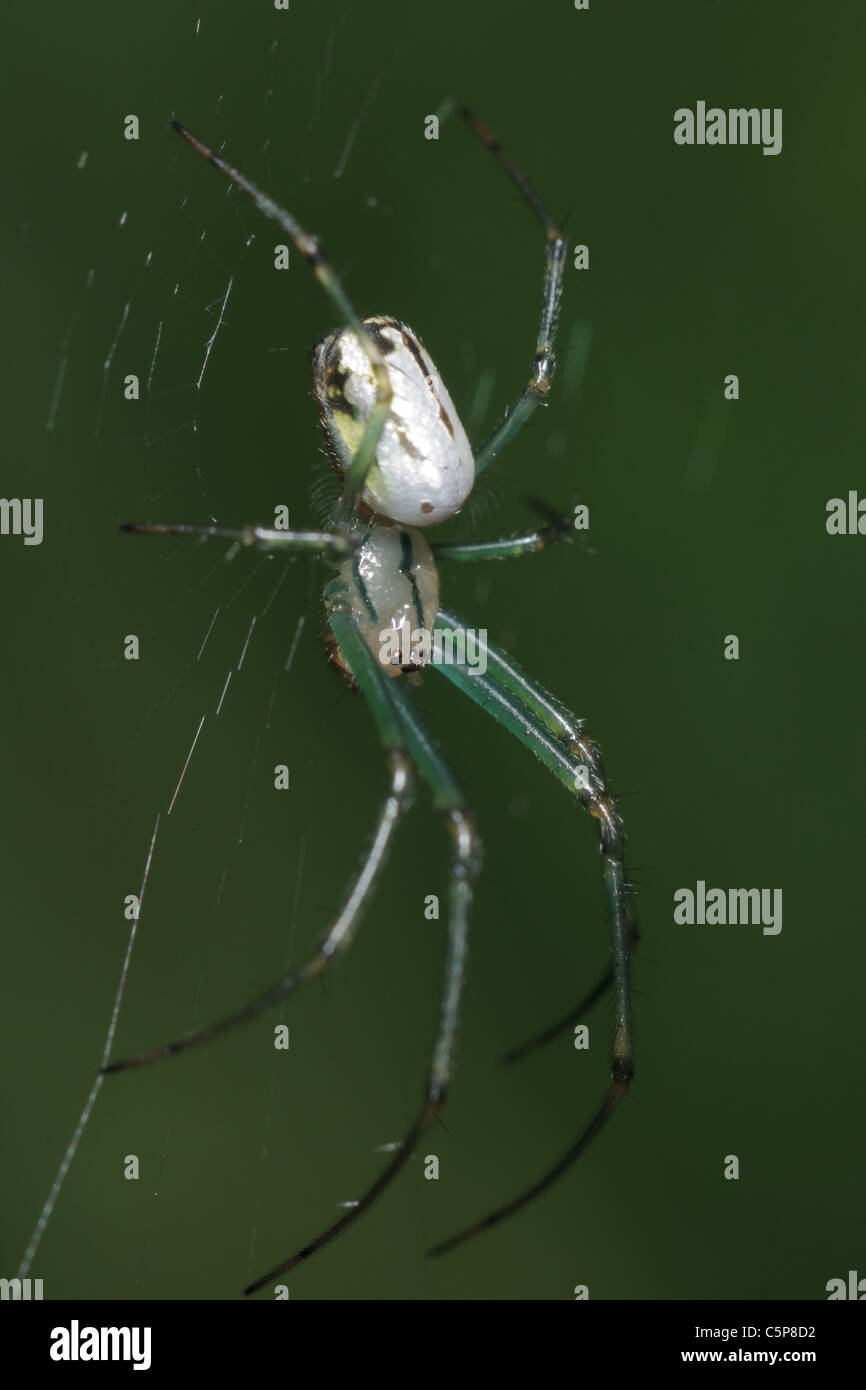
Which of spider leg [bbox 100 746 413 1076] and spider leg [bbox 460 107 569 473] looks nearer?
spider leg [bbox 100 746 413 1076]

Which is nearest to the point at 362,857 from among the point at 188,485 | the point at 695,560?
the point at 188,485

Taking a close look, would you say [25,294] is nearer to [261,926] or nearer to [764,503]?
[261,926]

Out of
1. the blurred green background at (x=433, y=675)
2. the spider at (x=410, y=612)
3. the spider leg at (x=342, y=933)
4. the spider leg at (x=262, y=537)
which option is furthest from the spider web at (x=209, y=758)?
the spider leg at (x=342, y=933)

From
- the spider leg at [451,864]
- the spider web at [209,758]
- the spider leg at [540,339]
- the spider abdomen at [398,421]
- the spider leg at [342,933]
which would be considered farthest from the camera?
the spider web at [209,758]

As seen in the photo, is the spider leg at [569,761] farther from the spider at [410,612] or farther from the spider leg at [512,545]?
the spider leg at [512,545]

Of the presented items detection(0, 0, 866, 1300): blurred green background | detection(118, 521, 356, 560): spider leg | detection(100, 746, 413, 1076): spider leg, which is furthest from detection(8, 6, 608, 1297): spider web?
detection(100, 746, 413, 1076): spider leg

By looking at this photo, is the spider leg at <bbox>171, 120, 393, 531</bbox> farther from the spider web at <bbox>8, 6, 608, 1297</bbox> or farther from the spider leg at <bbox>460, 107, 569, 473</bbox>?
the spider web at <bbox>8, 6, 608, 1297</bbox>

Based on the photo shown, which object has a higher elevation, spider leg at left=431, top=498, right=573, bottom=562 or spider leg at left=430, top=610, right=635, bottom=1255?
spider leg at left=431, top=498, right=573, bottom=562
